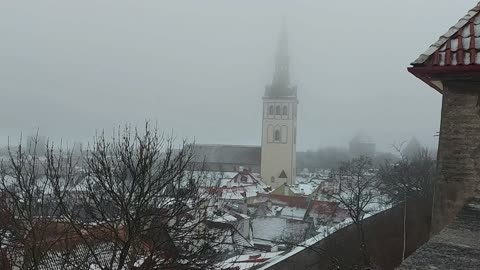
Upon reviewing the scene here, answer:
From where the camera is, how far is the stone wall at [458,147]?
5.26m

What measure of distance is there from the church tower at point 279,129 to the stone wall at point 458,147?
64.8 meters

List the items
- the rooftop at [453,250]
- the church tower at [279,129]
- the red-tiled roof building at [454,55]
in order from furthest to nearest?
the church tower at [279,129] → the red-tiled roof building at [454,55] → the rooftop at [453,250]

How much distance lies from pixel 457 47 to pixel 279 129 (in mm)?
67599

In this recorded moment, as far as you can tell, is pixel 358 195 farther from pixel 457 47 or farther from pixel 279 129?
pixel 279 129

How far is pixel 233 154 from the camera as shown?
282 feet

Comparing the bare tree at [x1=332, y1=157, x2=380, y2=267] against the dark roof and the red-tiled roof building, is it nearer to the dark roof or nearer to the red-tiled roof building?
the red-tiled roof building

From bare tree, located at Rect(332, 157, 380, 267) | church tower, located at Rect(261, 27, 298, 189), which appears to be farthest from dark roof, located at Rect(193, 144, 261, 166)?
bare tree, located at Rect(332, 157, 380, 267)

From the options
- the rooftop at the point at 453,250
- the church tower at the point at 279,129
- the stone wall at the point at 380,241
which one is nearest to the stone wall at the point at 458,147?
the rooftop at the point at 453,250

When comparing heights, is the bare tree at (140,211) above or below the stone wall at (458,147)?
below

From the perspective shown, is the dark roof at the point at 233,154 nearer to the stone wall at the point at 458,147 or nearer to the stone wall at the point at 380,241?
the stone wall at the point at 380,241

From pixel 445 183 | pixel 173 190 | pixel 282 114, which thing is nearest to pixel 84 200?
pixel 173 190

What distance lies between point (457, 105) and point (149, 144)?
8564 mm

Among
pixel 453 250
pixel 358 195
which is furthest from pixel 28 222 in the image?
pixel 358 195

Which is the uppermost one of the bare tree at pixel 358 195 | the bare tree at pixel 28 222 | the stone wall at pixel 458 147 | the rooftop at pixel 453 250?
the stone wall at pixel 458 147
